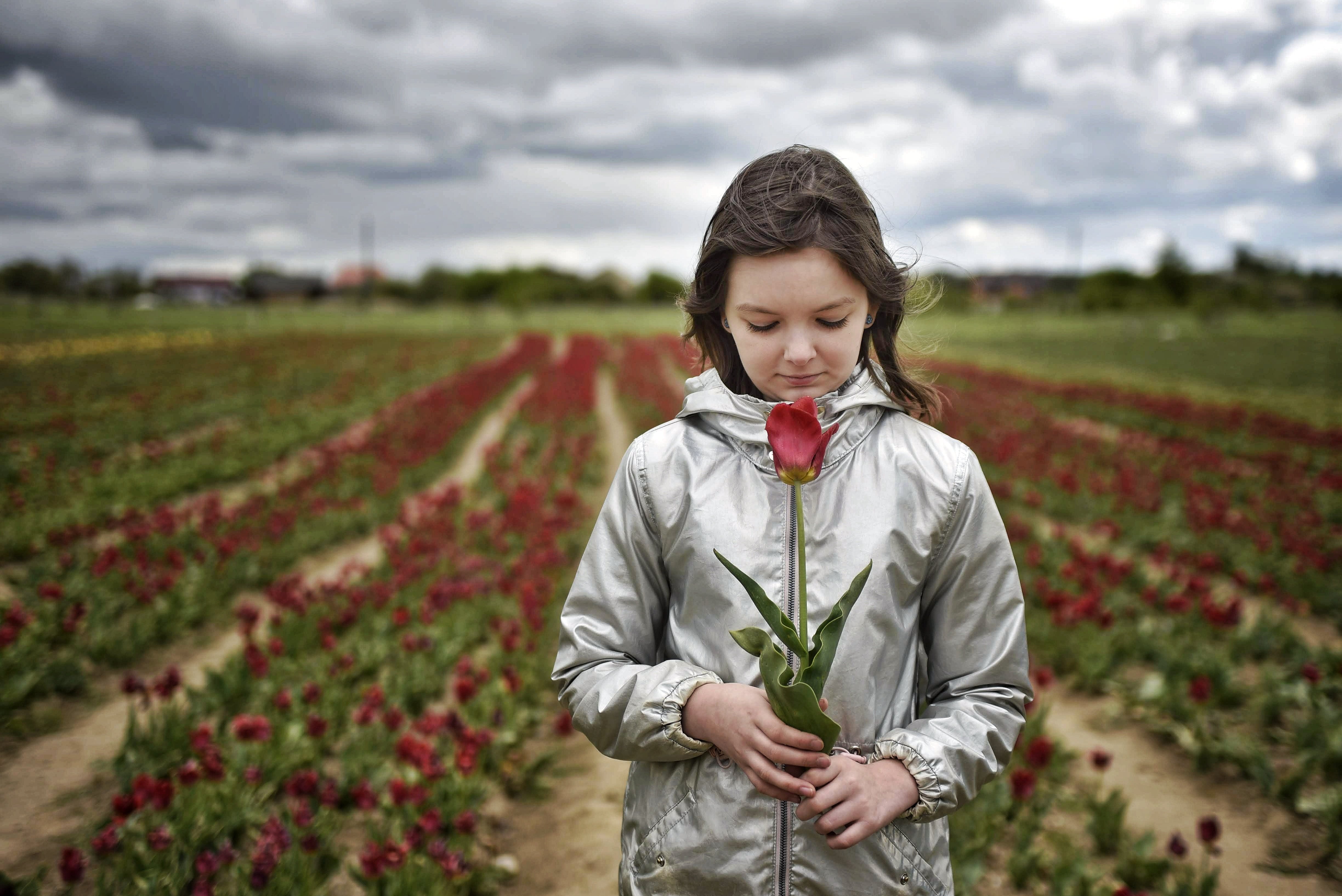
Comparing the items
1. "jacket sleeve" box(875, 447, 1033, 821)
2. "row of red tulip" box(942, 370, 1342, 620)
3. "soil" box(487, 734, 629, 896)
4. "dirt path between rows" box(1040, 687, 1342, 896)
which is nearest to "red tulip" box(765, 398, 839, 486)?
"jacket sleeve" box(875, 447, 1033, 821)

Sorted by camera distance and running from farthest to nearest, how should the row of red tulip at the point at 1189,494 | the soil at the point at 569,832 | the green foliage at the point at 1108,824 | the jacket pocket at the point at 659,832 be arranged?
the row of red tulip at the point at 1189,494 → the green foliage at the point at 1108,824 → the soil at the point at 569,832 → the jacket pocket at the point at 659,832

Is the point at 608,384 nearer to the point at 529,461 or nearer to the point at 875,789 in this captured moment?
the point at 529,461

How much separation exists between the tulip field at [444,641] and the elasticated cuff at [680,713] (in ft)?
2.99

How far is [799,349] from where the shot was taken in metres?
1.41

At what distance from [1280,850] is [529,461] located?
8.18 m

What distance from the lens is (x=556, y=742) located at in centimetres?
414

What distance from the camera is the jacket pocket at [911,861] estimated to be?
4.68 ft

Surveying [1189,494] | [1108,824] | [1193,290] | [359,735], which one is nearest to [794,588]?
[1108,824]

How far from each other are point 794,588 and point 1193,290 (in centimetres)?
8145

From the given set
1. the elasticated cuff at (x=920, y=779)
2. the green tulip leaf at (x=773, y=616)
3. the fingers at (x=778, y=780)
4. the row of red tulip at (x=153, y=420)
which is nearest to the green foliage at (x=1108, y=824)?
the elasticated cuff at (x=920, y=779)

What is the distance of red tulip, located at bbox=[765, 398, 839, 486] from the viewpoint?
120 centimetres

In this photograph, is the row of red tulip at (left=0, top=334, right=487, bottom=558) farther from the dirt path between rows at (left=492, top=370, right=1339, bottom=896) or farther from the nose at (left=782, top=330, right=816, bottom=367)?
the nose at (left=782, top=330, right=816, bottom=367)

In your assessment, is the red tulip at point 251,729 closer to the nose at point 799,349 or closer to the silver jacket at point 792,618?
the silver jacket at point 792,618

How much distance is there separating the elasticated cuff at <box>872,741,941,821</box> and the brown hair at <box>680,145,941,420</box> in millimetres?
623
